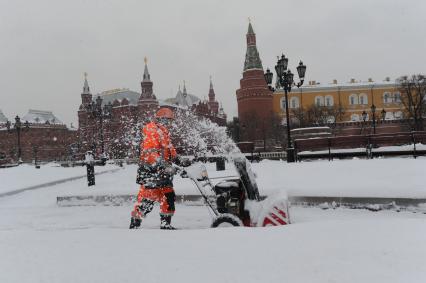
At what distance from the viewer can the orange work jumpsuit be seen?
4823 millimetres

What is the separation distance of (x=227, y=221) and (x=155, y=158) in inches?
48.4

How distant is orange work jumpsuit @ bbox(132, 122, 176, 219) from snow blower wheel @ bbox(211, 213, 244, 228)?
0.81m

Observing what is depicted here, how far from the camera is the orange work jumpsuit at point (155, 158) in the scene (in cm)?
482

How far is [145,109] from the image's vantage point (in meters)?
71.9

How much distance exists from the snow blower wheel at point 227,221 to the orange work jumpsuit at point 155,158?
814 millimetres

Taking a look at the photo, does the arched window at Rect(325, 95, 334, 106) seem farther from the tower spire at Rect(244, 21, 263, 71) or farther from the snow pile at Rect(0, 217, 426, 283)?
the snow pile at Rect(0, 217, 426, 283)

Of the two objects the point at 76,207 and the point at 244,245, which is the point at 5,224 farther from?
the point at 244,245

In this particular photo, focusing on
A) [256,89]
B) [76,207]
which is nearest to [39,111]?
[256,89]

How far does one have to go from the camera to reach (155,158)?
478 cm

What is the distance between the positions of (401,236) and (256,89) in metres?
68.5

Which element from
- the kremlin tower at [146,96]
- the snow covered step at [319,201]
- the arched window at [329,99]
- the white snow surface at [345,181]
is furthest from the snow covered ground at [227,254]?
the arched window at [329,99]

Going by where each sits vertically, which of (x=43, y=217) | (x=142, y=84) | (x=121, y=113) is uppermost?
(x=142, y=84)

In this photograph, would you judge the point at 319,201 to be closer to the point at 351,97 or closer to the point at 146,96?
the point at 146,96

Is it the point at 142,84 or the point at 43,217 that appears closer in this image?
the point at 43,217
